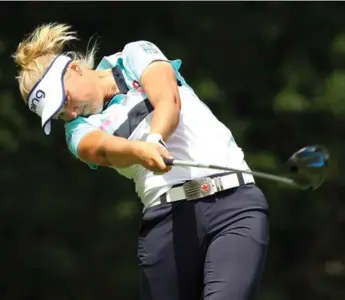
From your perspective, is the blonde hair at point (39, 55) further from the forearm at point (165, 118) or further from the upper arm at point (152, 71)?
the forearm at point (165, 118)

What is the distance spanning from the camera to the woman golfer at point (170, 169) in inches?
135

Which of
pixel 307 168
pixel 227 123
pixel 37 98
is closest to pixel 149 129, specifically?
pixel 37 98

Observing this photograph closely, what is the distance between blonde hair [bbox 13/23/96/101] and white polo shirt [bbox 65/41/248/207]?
0.16 metres

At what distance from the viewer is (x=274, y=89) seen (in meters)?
8.17

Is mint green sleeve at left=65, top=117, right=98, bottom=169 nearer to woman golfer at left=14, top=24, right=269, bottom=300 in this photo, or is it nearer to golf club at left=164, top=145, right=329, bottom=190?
woman golfer at left=14, top=24, right=269, bottom=300

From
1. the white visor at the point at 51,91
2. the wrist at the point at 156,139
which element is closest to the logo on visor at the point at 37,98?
the white visor at the point at 51,91

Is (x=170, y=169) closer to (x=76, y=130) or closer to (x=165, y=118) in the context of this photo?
(x=165, y=118)

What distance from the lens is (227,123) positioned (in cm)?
796

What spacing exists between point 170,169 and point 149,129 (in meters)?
0.16

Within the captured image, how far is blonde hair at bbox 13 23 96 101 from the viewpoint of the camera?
3584mm

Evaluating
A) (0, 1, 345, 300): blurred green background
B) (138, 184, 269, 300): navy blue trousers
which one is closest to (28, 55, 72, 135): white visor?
(138, 184, 269, 300): navy blue trousers

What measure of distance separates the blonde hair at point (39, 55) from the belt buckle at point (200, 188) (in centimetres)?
49

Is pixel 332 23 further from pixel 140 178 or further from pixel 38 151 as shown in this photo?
pixel 140 178

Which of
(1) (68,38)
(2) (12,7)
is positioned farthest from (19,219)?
(1) (68,38)
